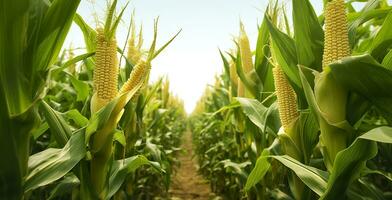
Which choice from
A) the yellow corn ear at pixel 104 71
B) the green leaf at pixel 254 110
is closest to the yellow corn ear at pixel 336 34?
the green leaf at pixel 254 110

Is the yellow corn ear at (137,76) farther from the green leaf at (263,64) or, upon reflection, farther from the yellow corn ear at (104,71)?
the green leaf at (263,64)

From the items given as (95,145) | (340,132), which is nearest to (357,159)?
(340,132)

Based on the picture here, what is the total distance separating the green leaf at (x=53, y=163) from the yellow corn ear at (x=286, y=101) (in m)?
1.17

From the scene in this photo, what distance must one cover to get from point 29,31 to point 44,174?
0.65m

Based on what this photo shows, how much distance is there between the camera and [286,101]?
212cm

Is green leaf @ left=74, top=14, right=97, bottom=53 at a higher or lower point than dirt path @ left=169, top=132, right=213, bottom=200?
higher

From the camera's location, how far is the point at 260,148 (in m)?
2.99

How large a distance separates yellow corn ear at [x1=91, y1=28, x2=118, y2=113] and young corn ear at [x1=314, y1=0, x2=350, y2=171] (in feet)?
3.61

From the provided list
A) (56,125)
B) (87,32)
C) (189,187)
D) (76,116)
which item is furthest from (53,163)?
(189,187)

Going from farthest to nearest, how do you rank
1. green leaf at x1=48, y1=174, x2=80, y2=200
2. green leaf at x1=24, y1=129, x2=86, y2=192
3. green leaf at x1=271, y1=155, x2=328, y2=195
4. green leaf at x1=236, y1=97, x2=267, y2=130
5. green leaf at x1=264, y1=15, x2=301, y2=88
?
green leaf at x1=236, y1=97, x2=267, y2=130
green leaf at x1=48, y1=174, x2=80, y2=200
green leaf at x1=264, y1=15, x2=301, y2=88
green leaf at x1=271, y1=155, x2=328, y2=195
green leaf at x1=24, y1=129, x2=86, y2=192

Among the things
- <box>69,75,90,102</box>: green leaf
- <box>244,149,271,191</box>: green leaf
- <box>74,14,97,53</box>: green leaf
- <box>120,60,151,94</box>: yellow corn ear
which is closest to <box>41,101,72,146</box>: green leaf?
<box>120,60,151,94</box>: yellow corn ear

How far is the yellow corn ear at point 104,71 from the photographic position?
6.41ft

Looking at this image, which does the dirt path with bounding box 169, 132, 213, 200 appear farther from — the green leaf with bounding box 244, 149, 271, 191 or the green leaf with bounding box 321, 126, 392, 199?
the green leaf with bounding box 321, 126, 392, 199

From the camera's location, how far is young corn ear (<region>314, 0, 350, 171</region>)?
1666 mm
